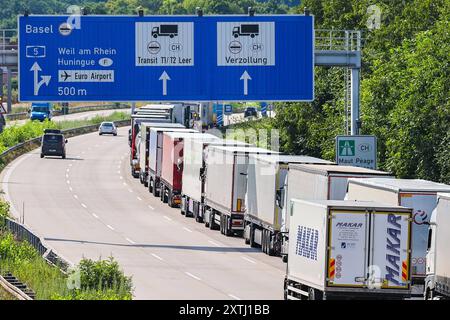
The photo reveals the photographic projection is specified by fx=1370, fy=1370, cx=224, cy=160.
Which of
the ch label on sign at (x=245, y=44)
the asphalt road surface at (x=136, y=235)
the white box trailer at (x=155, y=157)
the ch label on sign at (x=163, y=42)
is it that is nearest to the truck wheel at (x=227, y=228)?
the asphalt road surface at (x=136, y=235)

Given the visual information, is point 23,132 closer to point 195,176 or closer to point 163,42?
point 195,176

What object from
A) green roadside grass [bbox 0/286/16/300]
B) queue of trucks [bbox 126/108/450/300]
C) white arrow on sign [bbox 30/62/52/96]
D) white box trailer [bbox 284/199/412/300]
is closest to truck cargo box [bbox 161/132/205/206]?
white arrow on sign [bbox 30/62/52/96]

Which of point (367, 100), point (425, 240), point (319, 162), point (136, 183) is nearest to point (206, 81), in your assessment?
point (319, 162)

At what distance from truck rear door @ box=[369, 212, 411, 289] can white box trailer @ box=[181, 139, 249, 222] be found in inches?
936

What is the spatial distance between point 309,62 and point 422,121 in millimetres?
7519

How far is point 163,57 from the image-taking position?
156ft

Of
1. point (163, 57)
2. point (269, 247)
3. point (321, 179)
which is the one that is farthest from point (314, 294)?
point (163, 57)

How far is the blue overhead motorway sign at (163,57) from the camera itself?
4734 cm

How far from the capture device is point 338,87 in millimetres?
73812

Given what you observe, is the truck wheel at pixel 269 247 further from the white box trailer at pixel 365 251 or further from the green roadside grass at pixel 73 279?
the white box trailer at pixel 365 251

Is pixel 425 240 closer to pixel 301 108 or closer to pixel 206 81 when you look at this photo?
pixel 206 81

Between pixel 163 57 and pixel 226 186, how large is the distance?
5.05 metres

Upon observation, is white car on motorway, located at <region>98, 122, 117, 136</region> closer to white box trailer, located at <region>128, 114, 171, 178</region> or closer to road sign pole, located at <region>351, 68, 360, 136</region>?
white box trailer, located at <region>128, 114, 171, 178</region>

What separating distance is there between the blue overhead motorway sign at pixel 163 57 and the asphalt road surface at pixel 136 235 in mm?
5180
